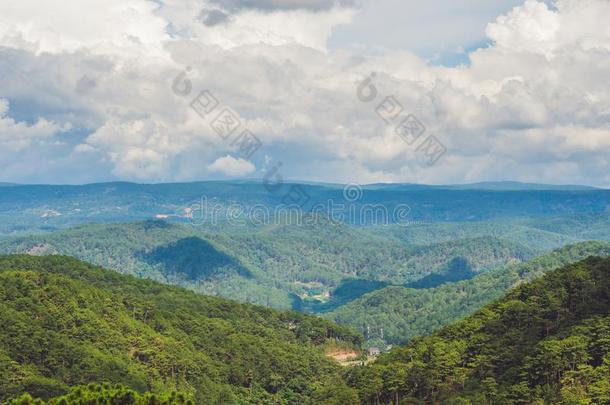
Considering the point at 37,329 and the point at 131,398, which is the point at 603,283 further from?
the point at 37,329

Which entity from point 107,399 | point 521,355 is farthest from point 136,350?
point 107,399

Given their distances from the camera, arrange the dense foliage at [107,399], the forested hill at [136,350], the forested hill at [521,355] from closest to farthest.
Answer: the dense foliage at [107,399]
the forested hill at [521,355]
the forested hill at [136,350]

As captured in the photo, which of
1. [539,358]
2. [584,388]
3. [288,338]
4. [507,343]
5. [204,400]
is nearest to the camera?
[584,388]

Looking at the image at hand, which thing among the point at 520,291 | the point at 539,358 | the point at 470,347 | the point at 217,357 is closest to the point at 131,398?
the point at 539,358

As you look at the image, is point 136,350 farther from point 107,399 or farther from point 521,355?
point 107,399

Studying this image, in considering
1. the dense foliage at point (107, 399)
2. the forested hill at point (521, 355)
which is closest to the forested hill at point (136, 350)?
the forested hill at point (521, 355)

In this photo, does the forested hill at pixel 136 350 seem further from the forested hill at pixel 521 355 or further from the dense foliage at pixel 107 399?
the dense foliage at pixel 107 399
